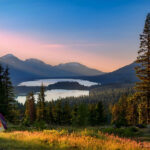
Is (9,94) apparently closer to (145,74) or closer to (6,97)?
(6,97)

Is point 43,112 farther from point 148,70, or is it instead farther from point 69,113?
point 148,70

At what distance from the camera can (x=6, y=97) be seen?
38219mm

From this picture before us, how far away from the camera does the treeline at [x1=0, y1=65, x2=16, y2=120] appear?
37.2 meters

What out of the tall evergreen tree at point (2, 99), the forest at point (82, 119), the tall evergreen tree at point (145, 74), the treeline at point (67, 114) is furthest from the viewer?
the treeline at point (67, 114)

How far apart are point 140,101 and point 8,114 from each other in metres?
24.8

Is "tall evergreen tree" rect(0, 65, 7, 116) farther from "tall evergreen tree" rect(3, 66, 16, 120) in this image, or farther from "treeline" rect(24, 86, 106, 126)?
"treeline" rect(24, 86, 106, 126)

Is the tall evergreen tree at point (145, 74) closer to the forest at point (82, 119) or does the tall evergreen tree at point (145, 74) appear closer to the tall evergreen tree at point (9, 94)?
the forest at point (82, 119)

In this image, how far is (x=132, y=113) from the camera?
66.2 m

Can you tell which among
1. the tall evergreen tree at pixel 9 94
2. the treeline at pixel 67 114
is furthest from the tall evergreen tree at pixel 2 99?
the treeline at pixel 67 114

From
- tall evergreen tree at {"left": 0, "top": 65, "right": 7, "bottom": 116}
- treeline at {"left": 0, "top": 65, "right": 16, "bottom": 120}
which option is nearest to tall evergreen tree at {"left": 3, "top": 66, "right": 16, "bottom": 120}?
Answer: treeline at {"left": 0, "top": 65, "right": 16, "bottom": 120}

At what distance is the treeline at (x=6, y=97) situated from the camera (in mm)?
37219

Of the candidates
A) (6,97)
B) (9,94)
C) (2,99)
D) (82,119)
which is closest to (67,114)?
(82,119)

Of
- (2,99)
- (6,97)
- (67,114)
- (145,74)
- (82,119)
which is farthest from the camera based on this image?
(67,114)

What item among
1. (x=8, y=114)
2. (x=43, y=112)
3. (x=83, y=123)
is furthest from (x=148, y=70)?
(x=83, y=123)
